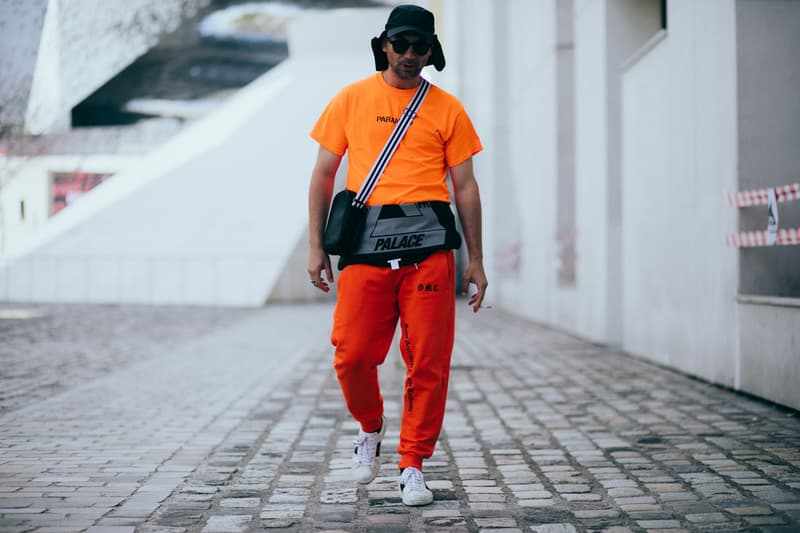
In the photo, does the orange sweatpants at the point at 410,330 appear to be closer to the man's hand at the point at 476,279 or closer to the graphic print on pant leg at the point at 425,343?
the graphic print on pant leg at the point at 425,343

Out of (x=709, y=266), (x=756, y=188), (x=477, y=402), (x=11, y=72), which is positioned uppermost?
(x=11, y=72)

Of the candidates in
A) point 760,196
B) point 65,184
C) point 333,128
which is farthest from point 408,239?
point 65,184

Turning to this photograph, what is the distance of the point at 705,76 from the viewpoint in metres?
7.76

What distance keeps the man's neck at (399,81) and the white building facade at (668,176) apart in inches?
132

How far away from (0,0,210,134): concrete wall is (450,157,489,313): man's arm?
3.71 m

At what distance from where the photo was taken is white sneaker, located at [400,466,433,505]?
3.84 metres

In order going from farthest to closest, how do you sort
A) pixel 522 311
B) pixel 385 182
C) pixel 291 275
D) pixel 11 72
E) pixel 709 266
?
pixel 291 275, pixel 522 311, pixel 709 266, pixel 11 72, pixel 385 182

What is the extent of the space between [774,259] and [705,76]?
5.38 ft

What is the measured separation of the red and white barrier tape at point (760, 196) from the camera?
6281 mm

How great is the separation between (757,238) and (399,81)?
3814 millimetres

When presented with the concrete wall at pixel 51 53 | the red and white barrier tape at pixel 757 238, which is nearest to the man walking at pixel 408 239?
the red and white barrier tape at pixel 757 238

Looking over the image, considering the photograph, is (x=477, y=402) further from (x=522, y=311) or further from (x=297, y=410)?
(x=522, y=311)

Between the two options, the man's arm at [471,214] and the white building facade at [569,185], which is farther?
the white building facade at [569,185]

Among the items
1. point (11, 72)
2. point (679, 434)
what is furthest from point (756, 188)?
point (11, 72)
